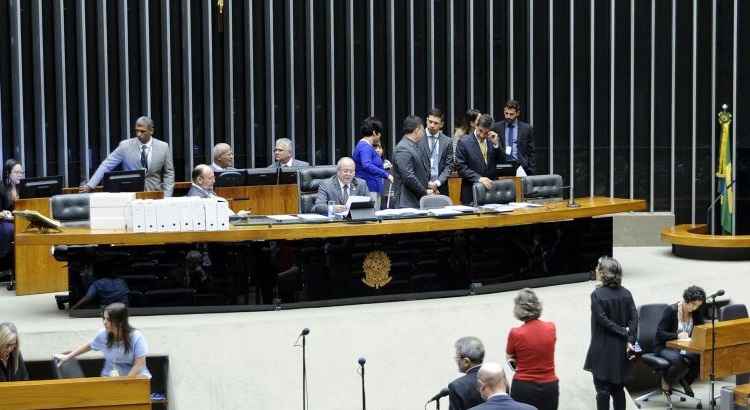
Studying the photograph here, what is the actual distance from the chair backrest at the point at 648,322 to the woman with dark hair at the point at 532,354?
2.90 meters

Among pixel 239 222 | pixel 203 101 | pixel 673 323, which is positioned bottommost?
pixel 673 323

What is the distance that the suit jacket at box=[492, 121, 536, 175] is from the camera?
44.9 feet

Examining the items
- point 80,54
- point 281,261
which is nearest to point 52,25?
point 80,54

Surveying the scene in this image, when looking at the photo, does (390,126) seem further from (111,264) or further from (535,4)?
(111,264)

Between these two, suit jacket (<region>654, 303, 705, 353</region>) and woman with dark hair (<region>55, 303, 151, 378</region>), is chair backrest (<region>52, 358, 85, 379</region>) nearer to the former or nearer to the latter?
woman with dark hair (<region>55, 303, 151, 378</region>)

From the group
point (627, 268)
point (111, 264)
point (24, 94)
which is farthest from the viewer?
point (24, 94)

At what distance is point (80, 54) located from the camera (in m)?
13.9

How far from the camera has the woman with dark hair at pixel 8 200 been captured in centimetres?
1177

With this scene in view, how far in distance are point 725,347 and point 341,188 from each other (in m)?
3.41

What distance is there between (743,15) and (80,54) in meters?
7.33

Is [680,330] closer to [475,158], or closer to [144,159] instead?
[475,158]

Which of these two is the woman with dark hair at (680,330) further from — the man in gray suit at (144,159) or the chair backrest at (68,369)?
the man in gray suit at (144,159)

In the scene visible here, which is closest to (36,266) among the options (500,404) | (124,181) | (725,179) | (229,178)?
(124,181)

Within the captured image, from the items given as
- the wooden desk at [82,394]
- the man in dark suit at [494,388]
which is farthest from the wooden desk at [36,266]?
the man in dark suit at [494,388]
